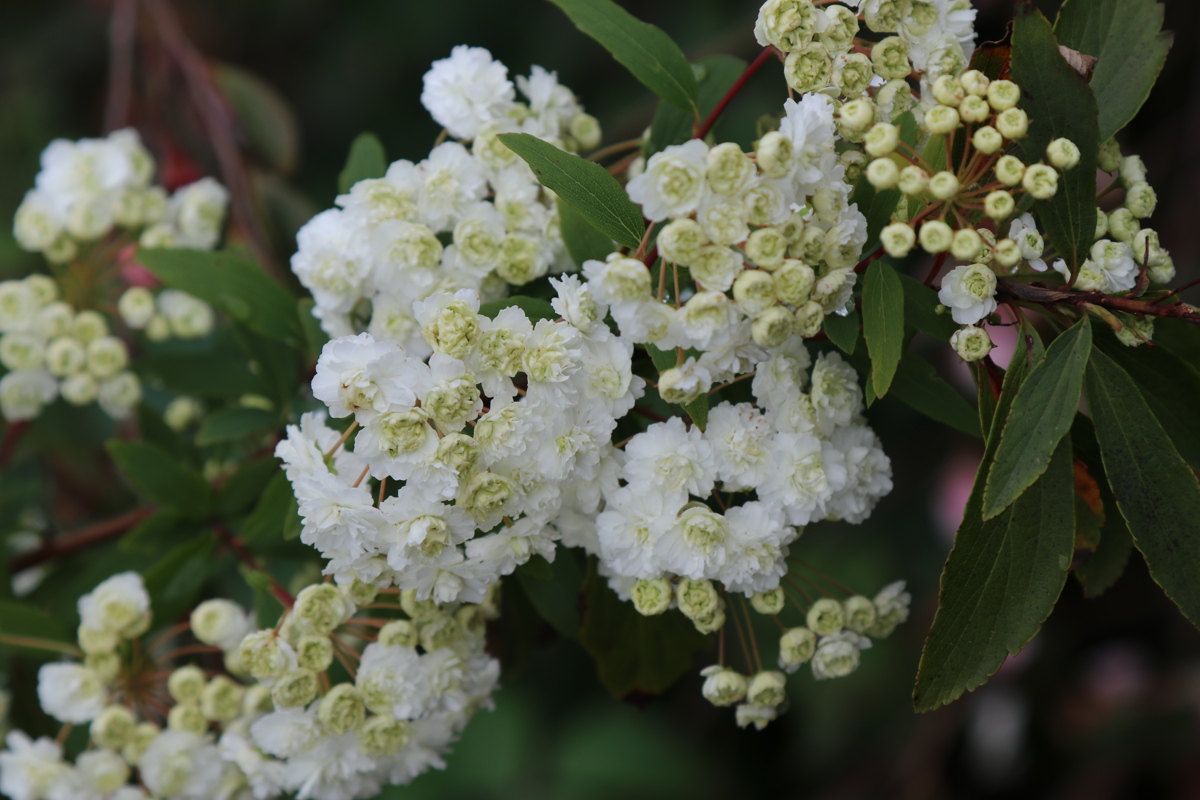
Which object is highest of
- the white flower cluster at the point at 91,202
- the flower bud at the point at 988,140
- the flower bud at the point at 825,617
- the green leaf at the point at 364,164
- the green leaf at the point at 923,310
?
the flower bud at the point at 988,140

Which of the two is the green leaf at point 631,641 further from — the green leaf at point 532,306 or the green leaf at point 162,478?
the green leaf at point 162,478

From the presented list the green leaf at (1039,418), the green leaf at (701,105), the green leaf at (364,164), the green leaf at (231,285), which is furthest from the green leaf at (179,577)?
the green leaf at (1039,418)

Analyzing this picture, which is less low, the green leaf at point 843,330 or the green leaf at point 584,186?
the green leaf at point 584,186

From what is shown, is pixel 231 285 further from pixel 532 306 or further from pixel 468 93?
pixel 532 306

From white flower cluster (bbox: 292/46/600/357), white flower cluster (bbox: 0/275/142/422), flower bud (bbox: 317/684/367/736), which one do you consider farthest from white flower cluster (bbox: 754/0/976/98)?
white flower cluster (bbox: 0/275/142/422)

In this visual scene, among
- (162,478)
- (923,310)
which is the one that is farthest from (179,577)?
(923,310)

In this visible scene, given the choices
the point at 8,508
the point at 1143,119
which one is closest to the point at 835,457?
the point at 8,508
